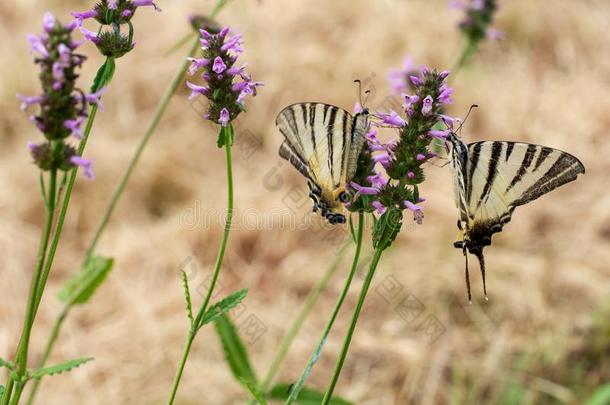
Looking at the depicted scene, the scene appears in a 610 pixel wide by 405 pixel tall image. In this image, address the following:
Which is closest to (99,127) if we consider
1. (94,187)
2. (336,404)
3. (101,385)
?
(94,187)

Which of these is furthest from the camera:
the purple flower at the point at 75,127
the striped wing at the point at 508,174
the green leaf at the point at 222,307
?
the striped wing at the point at 508,174

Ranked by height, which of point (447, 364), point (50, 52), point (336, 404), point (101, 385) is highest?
point (50, 52)

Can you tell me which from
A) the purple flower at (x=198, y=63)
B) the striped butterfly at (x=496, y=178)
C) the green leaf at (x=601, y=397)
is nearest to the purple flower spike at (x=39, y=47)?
the purple flower at (x=198, y=63)

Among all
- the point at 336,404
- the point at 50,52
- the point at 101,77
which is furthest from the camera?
the point at 336,404

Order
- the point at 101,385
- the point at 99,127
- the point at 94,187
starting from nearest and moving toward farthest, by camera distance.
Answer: the point at 101,385, the point at 94,187, the point at 99,127

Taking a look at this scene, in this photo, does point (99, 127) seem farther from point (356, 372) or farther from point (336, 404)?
point (336, 404)

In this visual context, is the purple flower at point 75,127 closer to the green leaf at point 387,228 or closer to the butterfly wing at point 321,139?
the butterfly wing at point 321,139

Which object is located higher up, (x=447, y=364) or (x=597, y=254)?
(x=597, y=254)

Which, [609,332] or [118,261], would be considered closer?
[609,332]

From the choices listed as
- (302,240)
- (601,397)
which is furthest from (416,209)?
(302,240)
